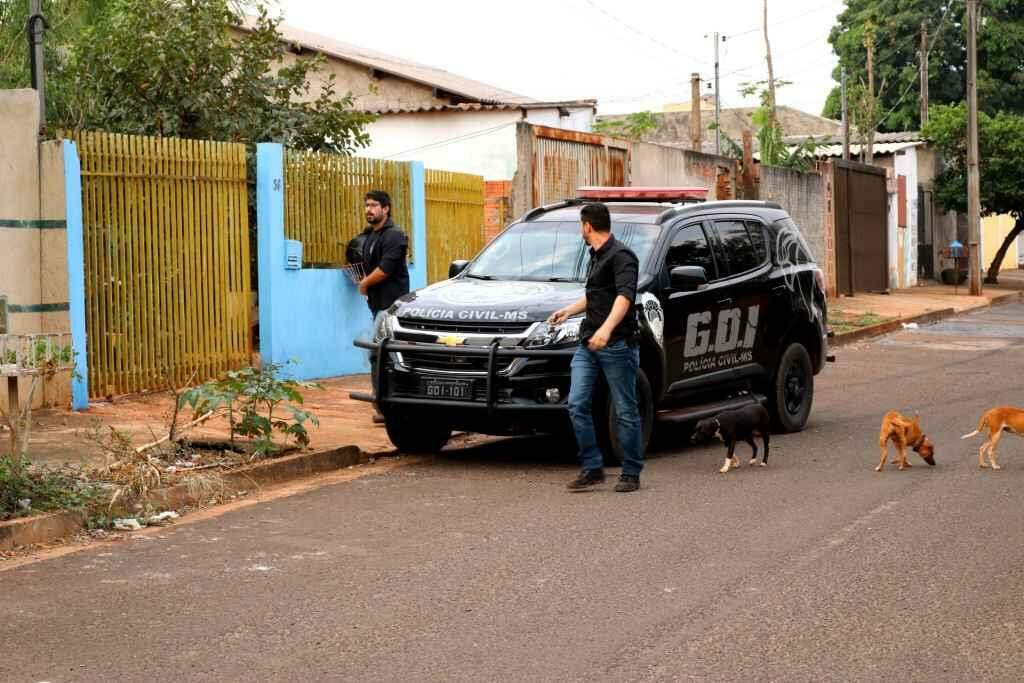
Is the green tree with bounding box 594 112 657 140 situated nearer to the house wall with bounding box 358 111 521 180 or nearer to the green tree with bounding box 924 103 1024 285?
the green tree with bounding box 924 103 1024 285

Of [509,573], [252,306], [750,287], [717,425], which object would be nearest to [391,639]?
[509,573]

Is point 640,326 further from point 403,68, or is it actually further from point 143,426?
point 403,68

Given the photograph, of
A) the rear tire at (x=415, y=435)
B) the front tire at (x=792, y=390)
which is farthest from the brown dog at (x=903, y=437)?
the rear tire at (x=415, y=435)

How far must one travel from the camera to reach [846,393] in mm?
15562

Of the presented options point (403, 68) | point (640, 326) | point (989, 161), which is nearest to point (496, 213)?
point (640, 326)

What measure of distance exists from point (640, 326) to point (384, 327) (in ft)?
5.95

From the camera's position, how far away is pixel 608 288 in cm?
916

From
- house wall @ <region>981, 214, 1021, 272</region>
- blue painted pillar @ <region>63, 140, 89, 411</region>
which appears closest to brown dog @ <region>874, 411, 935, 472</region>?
blue painted pillar @ <region>63, 140, 89, 411</region>

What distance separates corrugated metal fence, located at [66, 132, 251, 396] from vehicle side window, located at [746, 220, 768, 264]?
4818 millimetres

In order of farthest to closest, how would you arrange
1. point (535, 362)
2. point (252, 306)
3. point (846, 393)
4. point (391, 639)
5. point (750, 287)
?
point (846, 393) < point (252, 306) < point (750, 287) < point (535, 362) < point (391, 639)

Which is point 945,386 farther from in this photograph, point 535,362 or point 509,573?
point 509,573

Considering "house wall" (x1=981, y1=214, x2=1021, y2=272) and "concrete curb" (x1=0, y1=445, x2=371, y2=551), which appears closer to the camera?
"concrete curb" (x1=0, y1=445, x2=371, y2=551)

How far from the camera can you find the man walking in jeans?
9.14 meters

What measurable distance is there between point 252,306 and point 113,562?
713 centimetres
